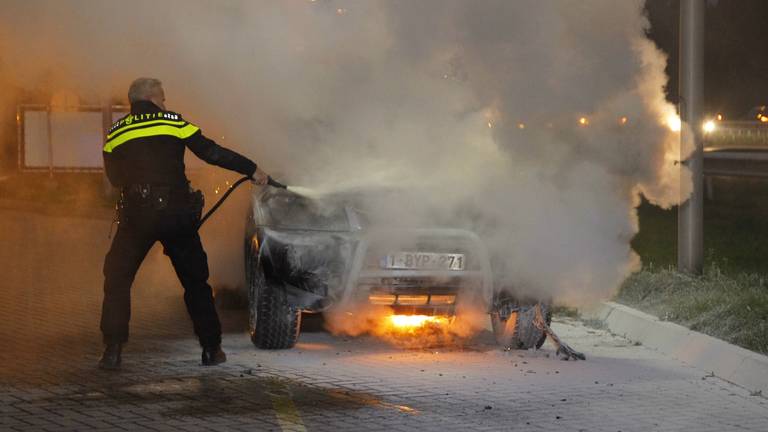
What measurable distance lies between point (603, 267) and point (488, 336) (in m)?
0.99

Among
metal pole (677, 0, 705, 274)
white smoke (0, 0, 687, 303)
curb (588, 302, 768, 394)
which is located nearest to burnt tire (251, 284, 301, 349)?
white smoke (0, 0, 687, 303)

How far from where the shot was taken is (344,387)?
306 inches

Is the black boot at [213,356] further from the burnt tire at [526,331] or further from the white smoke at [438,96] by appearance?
the burnt tire at [526,331]

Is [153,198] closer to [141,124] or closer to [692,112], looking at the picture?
[141,124]

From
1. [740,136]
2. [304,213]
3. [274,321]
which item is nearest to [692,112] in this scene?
[304,213]

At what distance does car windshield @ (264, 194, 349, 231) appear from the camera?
8.99 meters

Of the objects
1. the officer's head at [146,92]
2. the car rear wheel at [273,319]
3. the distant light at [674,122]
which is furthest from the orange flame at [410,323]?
the distant light at [674,122]

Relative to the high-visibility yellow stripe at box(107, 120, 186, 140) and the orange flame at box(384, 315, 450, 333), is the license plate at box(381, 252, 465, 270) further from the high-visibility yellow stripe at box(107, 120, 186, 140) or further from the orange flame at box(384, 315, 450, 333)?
the high-visibility yellow stripe at box(107, 120, 186, 140)

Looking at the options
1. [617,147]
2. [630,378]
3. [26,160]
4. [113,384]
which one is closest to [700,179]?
[617,147]

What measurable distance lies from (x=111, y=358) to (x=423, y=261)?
2.04m

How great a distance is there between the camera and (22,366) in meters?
8.47

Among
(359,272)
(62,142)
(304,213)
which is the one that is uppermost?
(62,142)

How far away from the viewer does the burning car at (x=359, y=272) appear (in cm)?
867

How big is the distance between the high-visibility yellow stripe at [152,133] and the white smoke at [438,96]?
1.41m
